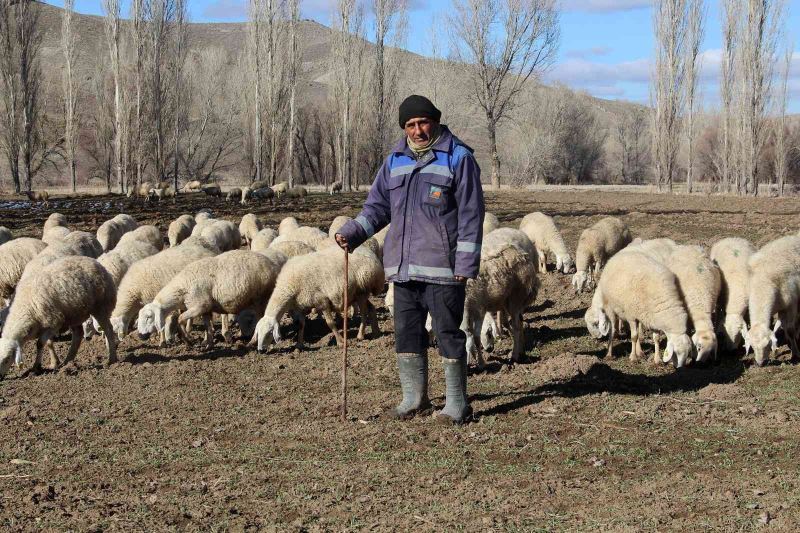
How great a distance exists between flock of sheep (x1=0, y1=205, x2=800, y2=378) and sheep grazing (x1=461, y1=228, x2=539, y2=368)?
1cm

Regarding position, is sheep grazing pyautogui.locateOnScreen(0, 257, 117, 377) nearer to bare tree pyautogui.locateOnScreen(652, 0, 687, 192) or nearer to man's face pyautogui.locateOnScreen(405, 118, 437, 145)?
man's face pyautogui.locateOnScreen(405, 118, 437, 145)

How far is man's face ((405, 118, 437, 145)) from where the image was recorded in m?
5.86

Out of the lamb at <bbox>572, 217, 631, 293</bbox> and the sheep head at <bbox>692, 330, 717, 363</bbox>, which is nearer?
the sheep head at <bbox>692, 330, 717, 363</bbox>

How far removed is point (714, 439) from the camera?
19.1 ft

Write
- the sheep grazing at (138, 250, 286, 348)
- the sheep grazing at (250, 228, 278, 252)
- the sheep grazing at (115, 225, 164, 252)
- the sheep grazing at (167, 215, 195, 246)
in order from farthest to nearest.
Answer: the sheep grazing at (167, 215, 195, 246), the sheep grazing at (115, 225, 164, 252), the sheep grazing at (250, 228, 278, 252), the sheep grazing at (138, 250, 286, 348)

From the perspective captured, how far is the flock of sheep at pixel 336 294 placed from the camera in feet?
28.3

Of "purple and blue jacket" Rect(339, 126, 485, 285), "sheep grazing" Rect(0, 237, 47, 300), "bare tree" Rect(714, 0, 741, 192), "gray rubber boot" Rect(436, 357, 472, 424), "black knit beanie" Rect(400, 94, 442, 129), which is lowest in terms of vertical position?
"gray rubber boot" Rect(436, 357, 472, 424)

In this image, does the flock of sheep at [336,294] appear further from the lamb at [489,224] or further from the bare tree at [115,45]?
the bare tree at [115,45]

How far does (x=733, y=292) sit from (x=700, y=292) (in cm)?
67

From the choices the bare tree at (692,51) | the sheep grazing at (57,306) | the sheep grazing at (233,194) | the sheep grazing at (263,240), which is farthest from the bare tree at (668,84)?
the sheep grazing at (57,306)

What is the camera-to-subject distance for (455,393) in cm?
622

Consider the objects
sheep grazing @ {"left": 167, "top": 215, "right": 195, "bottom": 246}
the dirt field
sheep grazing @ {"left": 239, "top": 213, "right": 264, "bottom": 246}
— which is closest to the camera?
the dirt field

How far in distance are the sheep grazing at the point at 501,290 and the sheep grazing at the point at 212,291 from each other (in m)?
2.92

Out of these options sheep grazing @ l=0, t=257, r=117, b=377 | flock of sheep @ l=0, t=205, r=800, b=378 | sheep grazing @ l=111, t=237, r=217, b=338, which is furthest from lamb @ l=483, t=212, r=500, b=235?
sheep grazing @ l=0, t=257, r=117, b=377
